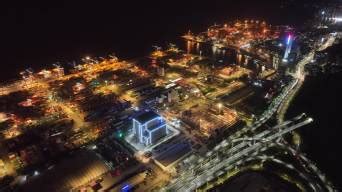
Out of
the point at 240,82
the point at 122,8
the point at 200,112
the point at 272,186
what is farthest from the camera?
the point at 122,8

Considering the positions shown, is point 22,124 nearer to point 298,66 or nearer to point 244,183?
point 244,183

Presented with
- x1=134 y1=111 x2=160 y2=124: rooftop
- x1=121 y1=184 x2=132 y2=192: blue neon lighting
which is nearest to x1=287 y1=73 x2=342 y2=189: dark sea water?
x1=134 y1=111 x2=160 y2=124: rooftop

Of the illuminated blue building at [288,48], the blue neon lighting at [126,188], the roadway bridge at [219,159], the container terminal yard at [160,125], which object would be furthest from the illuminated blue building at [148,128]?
the illuminated blue building at [288,48]

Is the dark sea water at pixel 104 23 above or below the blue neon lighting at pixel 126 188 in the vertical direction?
above

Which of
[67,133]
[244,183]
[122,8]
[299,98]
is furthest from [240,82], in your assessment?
[122,8]

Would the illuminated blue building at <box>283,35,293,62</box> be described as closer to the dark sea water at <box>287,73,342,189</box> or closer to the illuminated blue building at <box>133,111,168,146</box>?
the dark sea water at <box>287,73,342,189</box>

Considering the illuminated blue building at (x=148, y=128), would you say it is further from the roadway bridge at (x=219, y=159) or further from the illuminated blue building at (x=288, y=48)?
the illuminated blue building at (x=288, y=48)

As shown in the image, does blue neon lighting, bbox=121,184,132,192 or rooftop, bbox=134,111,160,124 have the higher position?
rooftop, bbox=134,111,160,124

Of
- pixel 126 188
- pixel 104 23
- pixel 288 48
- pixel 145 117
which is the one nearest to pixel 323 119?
pixel 288 48
